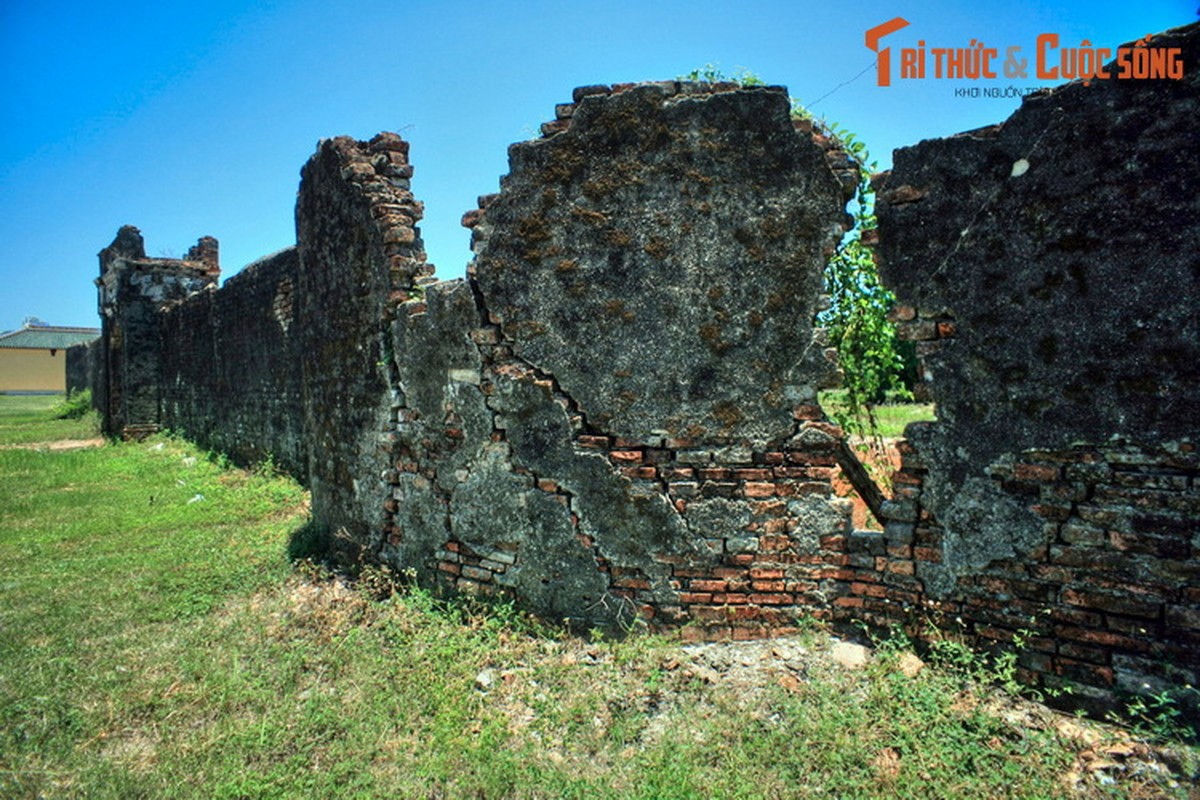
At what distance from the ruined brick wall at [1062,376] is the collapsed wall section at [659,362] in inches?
19.1

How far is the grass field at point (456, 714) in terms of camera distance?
293cm

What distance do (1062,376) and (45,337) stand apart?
69875 millimetres

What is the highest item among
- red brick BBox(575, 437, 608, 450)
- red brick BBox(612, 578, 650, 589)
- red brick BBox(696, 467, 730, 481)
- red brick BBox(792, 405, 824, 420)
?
red brick BBox(792, 405, 824, 420)

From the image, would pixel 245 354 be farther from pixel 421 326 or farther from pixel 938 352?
pixel 938 352

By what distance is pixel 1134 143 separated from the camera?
2982mm

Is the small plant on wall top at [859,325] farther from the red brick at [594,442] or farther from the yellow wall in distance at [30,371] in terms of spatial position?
the yellow wall in distance at [30,371]

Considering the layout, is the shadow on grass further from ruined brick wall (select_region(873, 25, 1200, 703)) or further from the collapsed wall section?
ruined brick wall (select_region(873, 25, 1200, 703))

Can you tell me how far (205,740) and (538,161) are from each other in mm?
3307

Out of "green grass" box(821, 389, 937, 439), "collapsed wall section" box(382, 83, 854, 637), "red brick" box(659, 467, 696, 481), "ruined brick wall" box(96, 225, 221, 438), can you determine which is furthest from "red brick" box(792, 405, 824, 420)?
"ruined brick wall" box(96, 225, 221, 438)

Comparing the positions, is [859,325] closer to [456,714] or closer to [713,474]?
[713,474]

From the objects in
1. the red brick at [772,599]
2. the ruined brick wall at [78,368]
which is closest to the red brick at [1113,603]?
the red brick at [772,599]

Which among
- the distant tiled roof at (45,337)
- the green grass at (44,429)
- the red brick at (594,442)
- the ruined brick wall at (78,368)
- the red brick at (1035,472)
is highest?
the distant tiled roof at (45,337)

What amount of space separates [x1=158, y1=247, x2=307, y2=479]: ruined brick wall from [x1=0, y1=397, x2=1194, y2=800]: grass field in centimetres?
383

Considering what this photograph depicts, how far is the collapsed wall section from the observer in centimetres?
374
